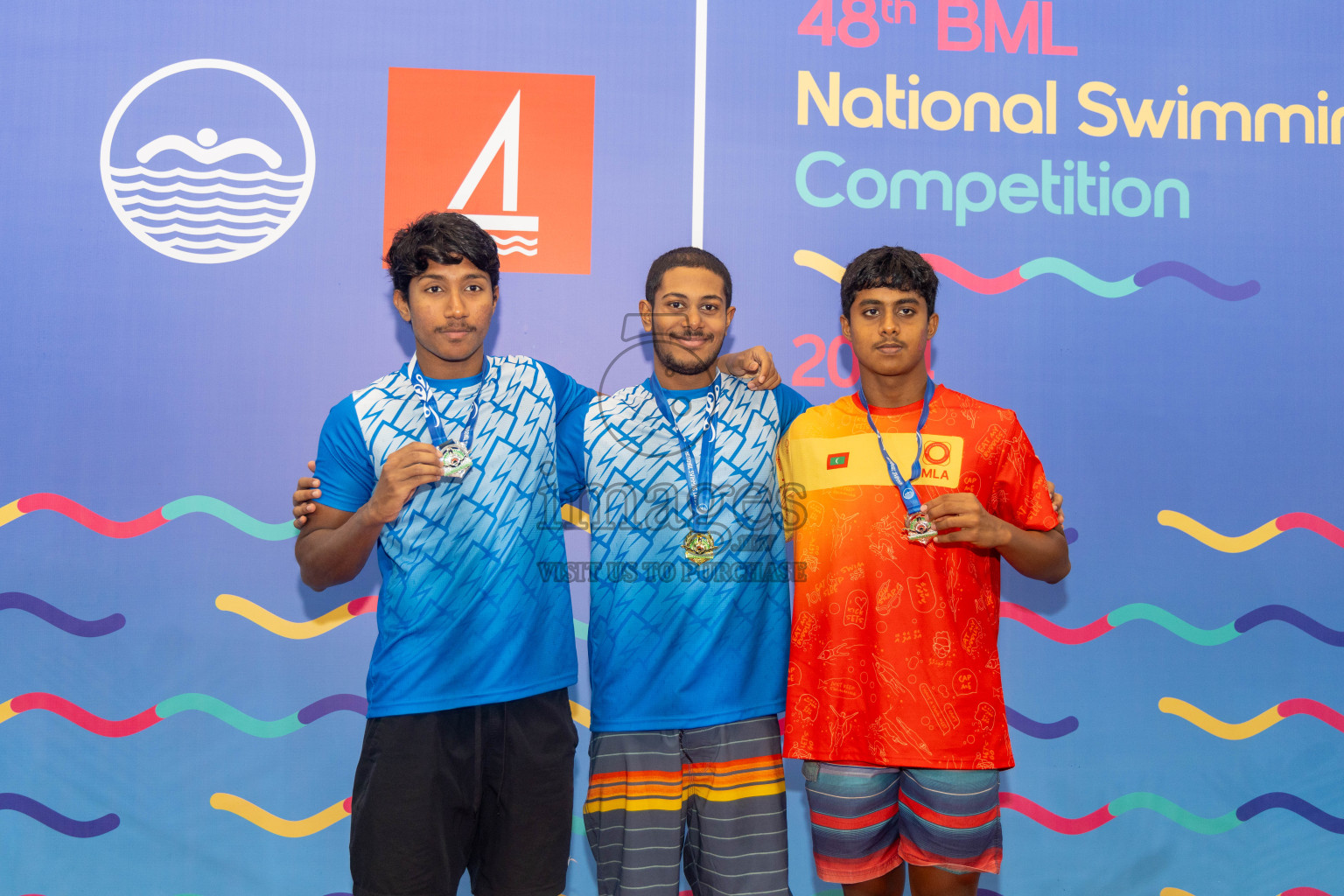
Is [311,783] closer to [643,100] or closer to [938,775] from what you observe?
[938,775]

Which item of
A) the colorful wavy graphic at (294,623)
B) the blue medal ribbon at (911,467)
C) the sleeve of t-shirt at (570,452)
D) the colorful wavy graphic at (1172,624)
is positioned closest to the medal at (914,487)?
the blue medal ribbon at (911,467)

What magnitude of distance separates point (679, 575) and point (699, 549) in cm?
7

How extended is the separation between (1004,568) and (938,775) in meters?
1.04

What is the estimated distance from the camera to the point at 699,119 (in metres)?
2.57

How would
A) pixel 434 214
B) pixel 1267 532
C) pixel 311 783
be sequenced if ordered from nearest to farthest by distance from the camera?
pixel 434 214 < pixel 311 783 < pixel 1267 532

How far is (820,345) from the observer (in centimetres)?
258

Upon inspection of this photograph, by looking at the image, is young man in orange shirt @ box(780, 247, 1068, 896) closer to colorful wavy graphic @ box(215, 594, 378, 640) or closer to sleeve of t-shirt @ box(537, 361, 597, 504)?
sleeve of t-shirt @ box(537, 361, 597, 504)

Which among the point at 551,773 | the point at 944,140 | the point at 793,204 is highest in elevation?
the point at 944,140

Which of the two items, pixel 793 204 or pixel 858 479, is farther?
pixel 793 204

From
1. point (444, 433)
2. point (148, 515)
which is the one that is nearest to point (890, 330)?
point (444, 433)

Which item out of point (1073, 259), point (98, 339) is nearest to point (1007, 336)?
point (1073, 259)

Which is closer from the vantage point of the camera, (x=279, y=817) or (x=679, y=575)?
(x=679, y=575)

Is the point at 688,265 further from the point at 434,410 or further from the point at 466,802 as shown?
the point at 466,802

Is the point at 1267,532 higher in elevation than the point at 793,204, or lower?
lower
